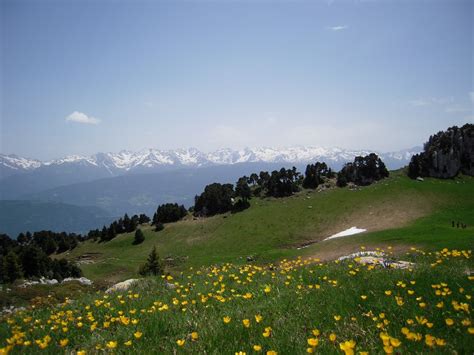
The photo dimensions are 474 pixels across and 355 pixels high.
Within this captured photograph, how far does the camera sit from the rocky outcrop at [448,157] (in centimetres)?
7900

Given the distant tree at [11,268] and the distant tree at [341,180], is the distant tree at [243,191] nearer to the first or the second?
the distant tree at [341,180]

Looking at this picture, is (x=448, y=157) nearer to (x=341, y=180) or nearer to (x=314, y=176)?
(x=341, y=180)

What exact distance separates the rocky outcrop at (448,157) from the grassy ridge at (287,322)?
84828mm

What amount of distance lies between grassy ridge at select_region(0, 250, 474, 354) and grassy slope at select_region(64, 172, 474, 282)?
34.5m

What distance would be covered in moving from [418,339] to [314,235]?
60057 mm

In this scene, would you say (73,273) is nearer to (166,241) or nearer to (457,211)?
(166,241)

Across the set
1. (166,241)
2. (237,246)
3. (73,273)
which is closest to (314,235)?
(237,246)

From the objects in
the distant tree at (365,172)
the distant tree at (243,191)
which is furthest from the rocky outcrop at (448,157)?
the distant tree at (243,191)

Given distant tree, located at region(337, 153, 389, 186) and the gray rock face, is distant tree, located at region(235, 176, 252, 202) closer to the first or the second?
distant tree, located at region(337, 153, 389, 186)

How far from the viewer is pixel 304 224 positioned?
67562 millimetres

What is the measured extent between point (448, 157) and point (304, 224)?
1697 inches

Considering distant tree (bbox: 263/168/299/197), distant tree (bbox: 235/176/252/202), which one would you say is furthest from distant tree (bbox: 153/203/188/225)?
distant tree (bbox: 263/168/299/197)

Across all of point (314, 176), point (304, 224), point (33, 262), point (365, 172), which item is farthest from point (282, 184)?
point (33, 262)

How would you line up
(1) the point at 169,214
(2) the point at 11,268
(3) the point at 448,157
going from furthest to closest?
(1) the point at 169,214 → (3) the point at 448,157 → (2) the point at 11,268
